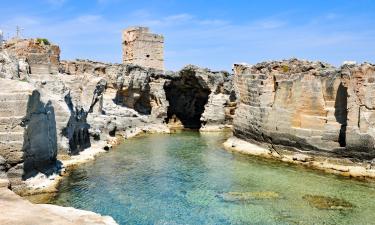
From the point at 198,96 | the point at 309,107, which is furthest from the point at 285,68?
the point at 198,96

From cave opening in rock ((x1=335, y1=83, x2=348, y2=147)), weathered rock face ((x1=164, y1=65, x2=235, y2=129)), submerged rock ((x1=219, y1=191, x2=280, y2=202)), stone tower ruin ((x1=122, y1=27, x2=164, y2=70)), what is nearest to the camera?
submerged rock ((x1=219, y1=191, x2=280, y2=202))

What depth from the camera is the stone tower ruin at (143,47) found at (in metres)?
51.1

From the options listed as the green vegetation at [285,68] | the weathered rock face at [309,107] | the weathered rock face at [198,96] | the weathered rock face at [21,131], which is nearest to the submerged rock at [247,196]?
the weathered rock face at [309,107]

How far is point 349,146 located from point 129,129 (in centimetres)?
2194

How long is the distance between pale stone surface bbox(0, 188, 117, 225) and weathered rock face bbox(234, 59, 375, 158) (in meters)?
16.2

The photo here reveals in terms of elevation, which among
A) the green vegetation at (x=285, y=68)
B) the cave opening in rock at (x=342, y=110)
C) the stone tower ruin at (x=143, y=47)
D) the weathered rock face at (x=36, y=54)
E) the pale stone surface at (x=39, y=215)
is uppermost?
the stone tower ruin at (x=143, y=47)

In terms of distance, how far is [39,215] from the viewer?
31.1 feet

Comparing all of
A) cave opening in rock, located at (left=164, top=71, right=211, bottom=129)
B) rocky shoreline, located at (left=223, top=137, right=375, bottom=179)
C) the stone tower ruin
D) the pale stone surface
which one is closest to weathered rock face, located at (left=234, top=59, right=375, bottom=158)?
rocky shoreline, located at (left=223, top=137, right=375, bottom=179)

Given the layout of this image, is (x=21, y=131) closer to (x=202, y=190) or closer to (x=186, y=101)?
(x=202, y=190)

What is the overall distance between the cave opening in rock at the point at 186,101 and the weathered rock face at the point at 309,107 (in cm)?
1648

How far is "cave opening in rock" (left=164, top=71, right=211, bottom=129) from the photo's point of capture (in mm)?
47500

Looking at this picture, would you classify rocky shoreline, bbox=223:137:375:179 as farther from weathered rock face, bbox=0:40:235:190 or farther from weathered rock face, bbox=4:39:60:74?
weathered rock face, bbox=4:39:60:74

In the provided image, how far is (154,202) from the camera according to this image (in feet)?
54.0

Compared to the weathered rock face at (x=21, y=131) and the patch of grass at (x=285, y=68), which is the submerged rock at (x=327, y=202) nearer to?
the weathered rock face at (x=21, y=131)
